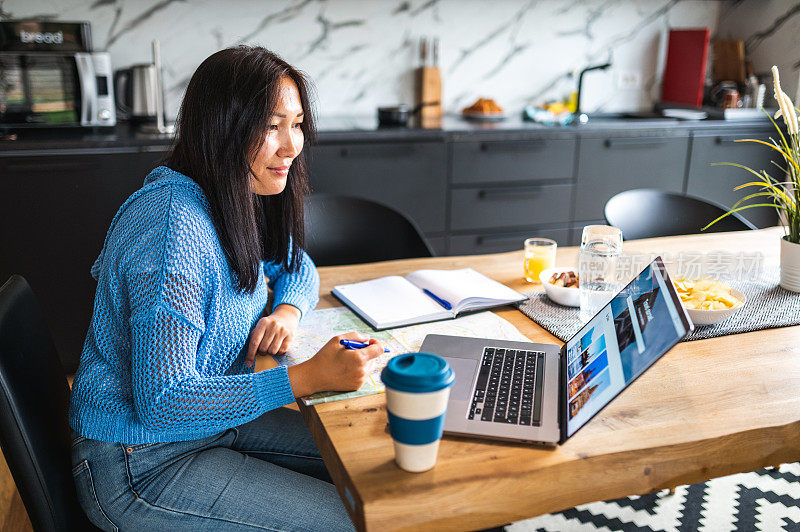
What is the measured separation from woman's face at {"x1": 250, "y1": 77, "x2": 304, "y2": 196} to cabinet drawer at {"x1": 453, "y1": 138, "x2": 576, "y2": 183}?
1.75m

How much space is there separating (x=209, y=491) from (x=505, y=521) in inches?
19.2

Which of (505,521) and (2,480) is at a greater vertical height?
(505,521)

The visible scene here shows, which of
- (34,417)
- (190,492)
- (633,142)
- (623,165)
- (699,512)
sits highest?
(633,142)

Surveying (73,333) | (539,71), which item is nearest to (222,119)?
(73,333)

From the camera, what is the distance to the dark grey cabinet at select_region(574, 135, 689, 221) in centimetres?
316

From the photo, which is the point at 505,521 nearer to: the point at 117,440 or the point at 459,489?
the point at 459,489

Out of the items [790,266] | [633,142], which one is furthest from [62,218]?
[633,142]

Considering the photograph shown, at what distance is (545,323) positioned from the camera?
1.32 m

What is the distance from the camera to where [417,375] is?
0.77 metres

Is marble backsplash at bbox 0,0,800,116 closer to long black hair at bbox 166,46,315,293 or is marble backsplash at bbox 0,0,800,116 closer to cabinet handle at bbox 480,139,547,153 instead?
cabinet handle at bbox 480,139,547,153

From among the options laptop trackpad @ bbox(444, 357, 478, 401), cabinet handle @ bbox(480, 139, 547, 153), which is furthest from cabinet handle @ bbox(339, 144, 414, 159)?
laptop trackpad @ bbox(444, 357, 478, 401)

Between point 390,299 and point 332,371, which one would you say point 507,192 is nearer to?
point 390,299

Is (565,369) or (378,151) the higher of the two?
(378,151)

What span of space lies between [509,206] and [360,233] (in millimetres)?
1265
